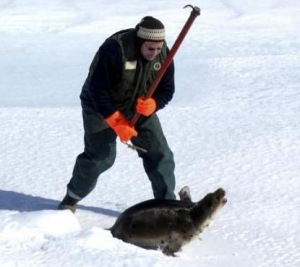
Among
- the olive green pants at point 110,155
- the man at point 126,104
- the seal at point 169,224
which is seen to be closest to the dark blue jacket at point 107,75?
the man at point 126,104

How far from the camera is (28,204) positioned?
4.12 meters

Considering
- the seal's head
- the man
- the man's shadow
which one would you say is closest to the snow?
the man's shadow

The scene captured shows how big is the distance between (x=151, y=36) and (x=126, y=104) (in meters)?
0.42

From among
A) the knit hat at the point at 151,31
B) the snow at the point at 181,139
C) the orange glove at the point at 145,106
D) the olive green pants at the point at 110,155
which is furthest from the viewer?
the olive green pants at the point at 110,155

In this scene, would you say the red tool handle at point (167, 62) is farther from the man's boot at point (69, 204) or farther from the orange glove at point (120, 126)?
the man's boot at point (69, 204)

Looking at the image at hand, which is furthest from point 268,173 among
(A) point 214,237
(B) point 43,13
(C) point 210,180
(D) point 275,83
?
(B) point 43,13

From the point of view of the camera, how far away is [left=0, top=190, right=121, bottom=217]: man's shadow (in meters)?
4.05

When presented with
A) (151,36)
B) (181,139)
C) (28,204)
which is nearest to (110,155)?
(28,204)

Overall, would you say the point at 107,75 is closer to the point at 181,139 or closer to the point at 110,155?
the point at 110,155

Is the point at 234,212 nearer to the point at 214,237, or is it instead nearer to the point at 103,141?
the point at 214,237

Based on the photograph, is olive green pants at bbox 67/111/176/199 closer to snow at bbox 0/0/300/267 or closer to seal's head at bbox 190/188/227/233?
snow at bbox 0/0/300/267

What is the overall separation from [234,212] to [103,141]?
0.80 m

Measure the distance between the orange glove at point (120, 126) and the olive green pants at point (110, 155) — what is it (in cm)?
18

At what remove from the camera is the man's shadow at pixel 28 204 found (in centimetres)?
405
